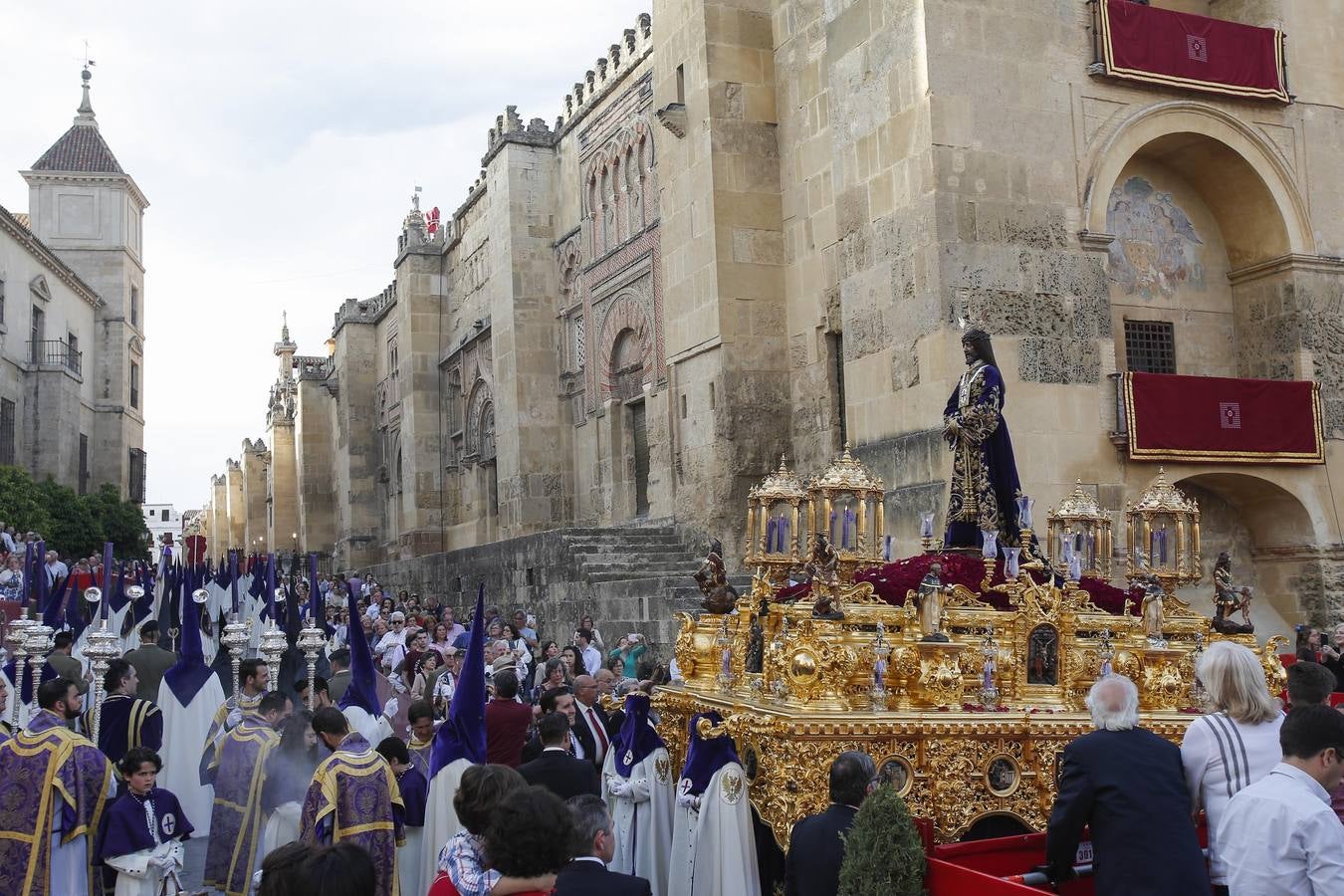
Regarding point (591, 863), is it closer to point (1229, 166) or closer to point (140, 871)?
point (140, 871)

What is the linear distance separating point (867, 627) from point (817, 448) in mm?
10924

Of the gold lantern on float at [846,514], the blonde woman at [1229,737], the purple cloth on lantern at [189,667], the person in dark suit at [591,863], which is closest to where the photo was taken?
the person in dark suit at [591,863]

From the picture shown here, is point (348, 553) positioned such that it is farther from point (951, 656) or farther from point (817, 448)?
point (951, 656)

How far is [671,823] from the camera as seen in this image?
7156 mm

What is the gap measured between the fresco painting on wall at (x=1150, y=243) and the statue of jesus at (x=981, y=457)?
28.0 feet

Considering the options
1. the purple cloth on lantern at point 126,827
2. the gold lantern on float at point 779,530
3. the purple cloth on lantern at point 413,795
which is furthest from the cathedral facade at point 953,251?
the purple cloth on lantern at point 126,827

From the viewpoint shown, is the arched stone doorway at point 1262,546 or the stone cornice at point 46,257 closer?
the arched stone doorway at point 1262,546

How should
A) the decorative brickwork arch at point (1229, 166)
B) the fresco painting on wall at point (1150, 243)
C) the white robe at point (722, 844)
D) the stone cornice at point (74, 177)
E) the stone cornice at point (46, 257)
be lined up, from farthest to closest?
1. the stone cornice at point (74, 177)
2. the stone cornice at point (46, 257)
3. the fresco painting on wall at point (1150, 243)
4. the decorative brickwork arch at point (1229, 166)
5. the white robe at point (722, 844)

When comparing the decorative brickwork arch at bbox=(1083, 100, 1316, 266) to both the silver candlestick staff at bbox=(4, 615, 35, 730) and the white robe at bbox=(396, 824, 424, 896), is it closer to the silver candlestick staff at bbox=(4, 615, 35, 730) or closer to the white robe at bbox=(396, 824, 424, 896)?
the white robe at bbox=(396, 824, 424, 896)

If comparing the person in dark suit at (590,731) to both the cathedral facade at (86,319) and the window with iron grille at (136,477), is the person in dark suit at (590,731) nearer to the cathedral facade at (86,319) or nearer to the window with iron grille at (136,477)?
the cathedral facade at (86,319)

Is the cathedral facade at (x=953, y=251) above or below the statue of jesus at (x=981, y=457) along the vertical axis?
above

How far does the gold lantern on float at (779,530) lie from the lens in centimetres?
774

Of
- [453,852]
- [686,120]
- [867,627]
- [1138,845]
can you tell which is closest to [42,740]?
[453,852]

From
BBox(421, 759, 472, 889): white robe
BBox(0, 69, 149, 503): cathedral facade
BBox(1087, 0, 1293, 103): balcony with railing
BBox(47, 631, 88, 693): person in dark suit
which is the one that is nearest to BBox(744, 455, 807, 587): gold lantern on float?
BBox(421, 759, 472, 889): white robe
